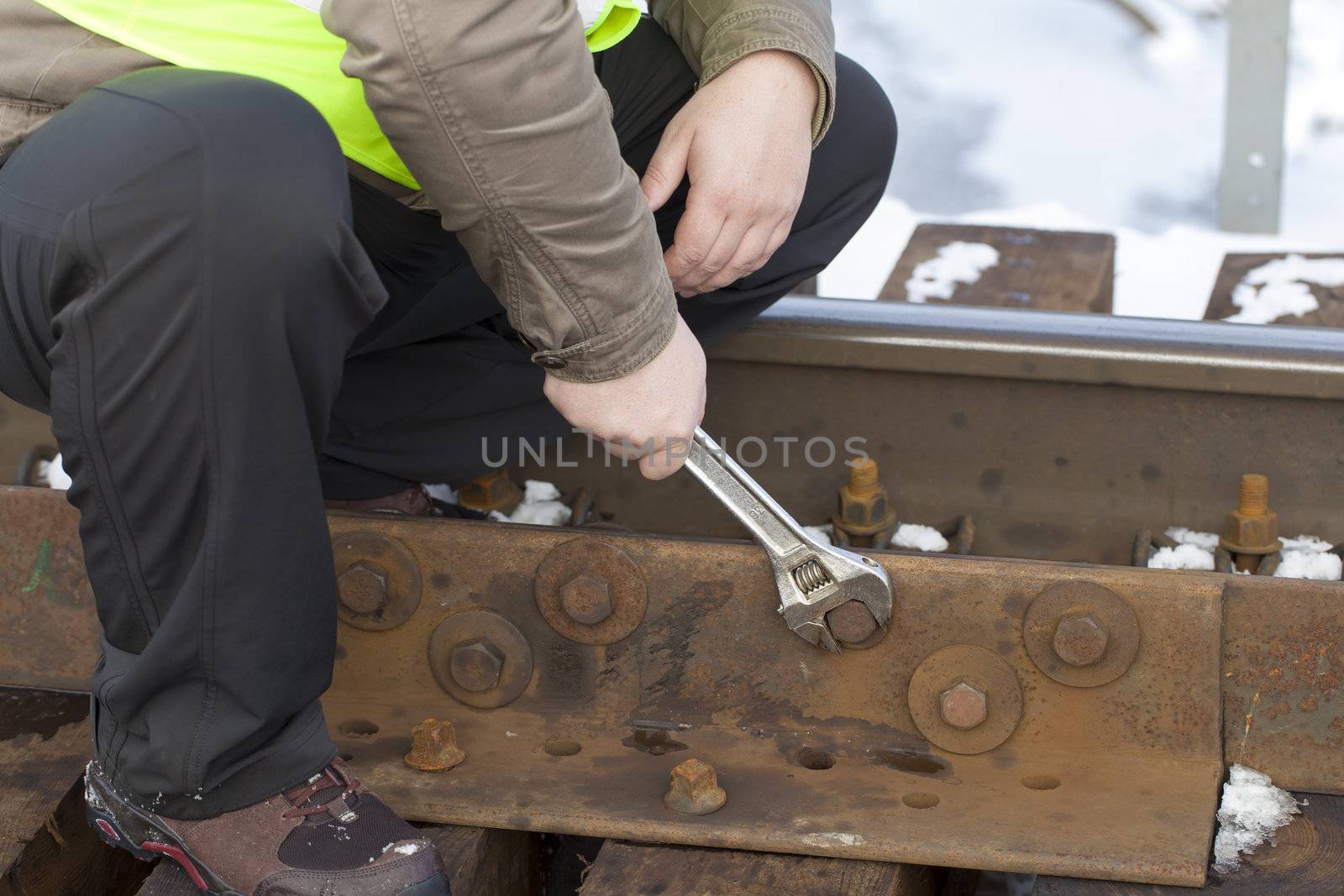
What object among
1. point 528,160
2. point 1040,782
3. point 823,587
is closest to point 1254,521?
point 1040,782

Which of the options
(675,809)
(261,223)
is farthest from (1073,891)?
(261,223)

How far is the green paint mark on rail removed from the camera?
2.00 meters

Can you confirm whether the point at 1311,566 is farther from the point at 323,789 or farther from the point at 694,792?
the point at 323,789

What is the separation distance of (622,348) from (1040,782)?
74cm

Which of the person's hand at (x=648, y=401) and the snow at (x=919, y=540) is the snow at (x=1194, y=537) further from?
the person's hand at (x=648, y=401)

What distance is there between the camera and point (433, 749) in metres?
1.75

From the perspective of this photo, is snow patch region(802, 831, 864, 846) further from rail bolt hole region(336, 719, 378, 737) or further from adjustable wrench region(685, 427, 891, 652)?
rail bolt hole region(336, 719, 378, 737)

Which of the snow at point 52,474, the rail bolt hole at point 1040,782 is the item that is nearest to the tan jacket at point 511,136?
the rail bolt hole at point 1040,782

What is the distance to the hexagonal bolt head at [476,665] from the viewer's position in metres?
1.87

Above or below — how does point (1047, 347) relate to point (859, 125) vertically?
below

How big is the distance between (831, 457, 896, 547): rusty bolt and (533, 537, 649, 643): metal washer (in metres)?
0.46

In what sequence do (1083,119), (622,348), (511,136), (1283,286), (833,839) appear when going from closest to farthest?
(511,136), (622,348), (833,839), (1283,286), (1083,119)

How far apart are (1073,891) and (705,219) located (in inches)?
33.2

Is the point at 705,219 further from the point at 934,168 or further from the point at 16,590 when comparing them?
the point at 934,168
